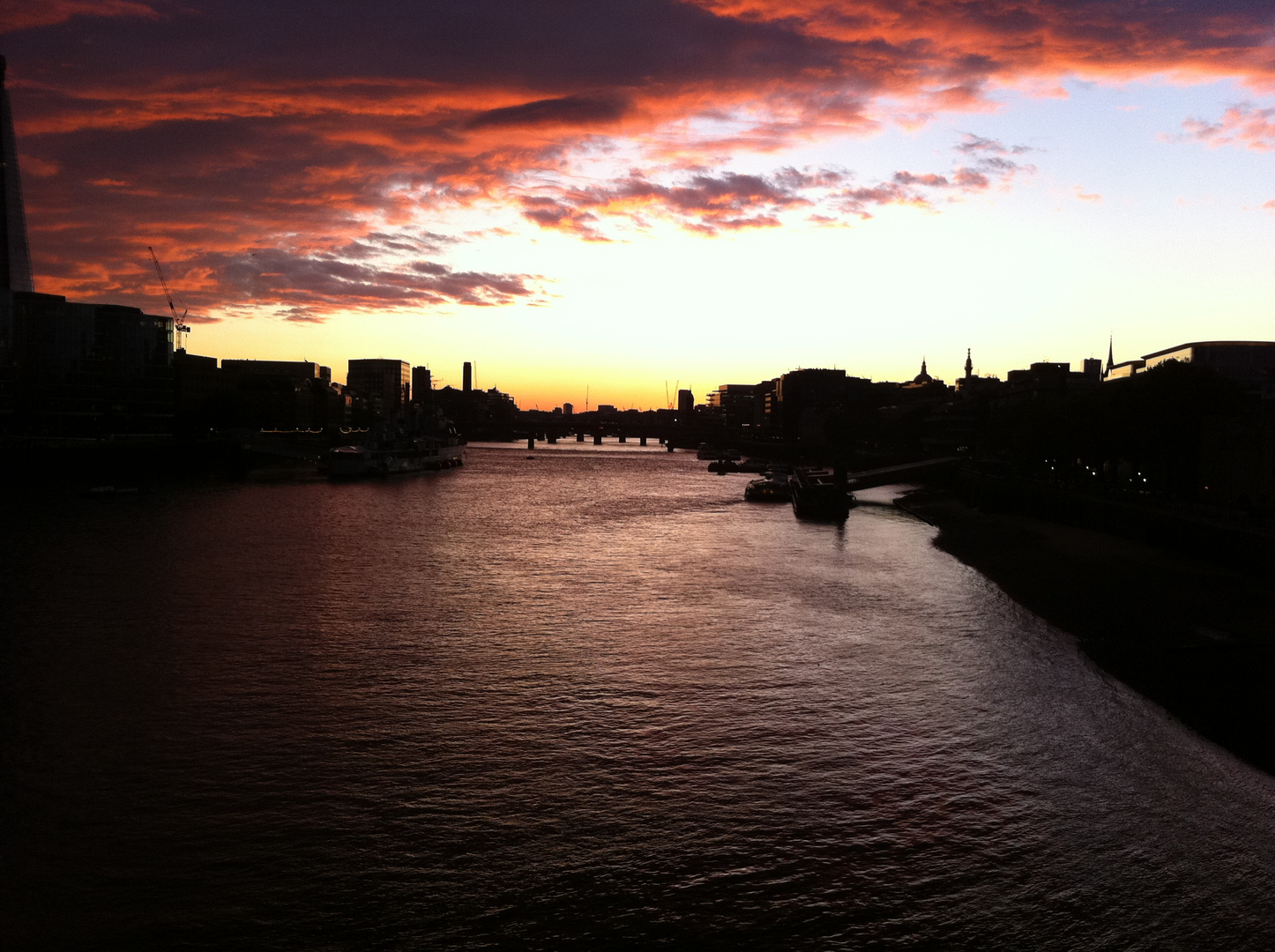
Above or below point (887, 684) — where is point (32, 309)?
above

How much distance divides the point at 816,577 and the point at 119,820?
1322 inches

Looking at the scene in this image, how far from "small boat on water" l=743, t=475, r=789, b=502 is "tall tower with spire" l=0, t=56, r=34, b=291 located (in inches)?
6511

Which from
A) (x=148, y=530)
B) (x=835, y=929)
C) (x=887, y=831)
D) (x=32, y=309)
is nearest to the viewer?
(x=835, y=929)

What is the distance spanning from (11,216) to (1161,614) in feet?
713

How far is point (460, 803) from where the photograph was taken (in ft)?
53.8

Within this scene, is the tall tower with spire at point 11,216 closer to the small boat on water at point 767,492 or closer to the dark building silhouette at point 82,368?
the dark building silhouette at point 82,368

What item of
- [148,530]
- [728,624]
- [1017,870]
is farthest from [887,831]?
[148,530]

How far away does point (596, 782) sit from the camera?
17500mm

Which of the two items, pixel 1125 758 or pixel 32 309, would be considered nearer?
pixel 1125 758

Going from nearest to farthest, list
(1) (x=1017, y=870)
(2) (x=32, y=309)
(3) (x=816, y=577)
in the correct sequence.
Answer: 1. (1) (x=1017, y=870)
2. (3) (x=816, y=577)
3. (2) (x=32, y=309)

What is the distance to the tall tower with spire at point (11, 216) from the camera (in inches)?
7047

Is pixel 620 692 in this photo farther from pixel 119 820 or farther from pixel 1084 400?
pixel 1084 400

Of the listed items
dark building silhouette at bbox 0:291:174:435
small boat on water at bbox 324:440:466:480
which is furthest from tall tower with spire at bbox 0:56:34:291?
small boat on water at bbox 324:440:466:480

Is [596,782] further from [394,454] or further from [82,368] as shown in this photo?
[82,368]
